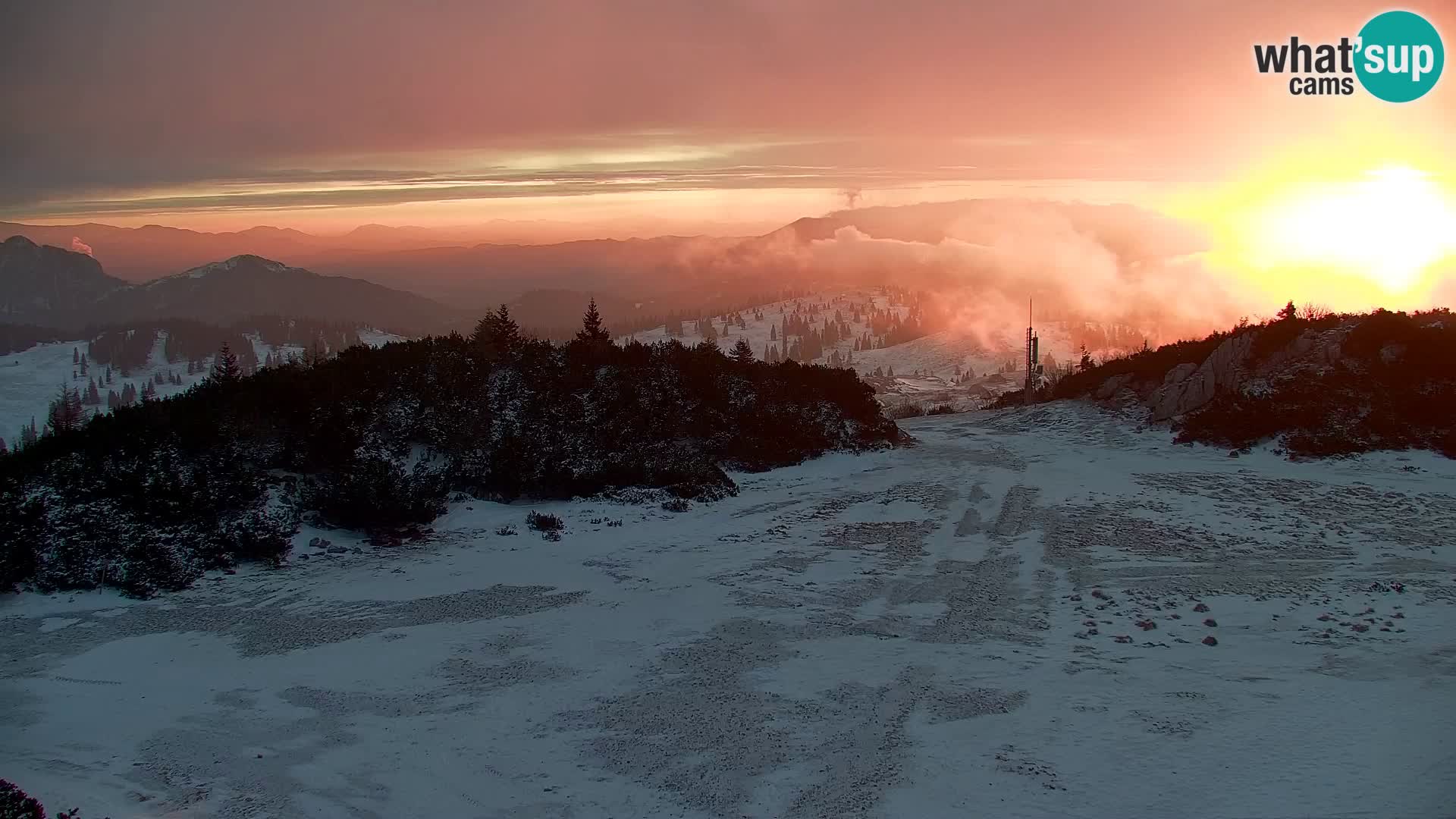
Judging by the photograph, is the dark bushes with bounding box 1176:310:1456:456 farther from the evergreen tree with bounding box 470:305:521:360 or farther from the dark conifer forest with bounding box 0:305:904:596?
the evergreen tree with bounding box 470:305:521:360

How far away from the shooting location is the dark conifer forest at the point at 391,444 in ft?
57.4

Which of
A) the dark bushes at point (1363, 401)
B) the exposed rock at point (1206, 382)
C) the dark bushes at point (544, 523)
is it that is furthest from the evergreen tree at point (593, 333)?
the exposed rock at point (1206, 382)

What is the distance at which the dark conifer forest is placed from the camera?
1748cm

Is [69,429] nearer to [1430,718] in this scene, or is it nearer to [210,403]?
[210,403]

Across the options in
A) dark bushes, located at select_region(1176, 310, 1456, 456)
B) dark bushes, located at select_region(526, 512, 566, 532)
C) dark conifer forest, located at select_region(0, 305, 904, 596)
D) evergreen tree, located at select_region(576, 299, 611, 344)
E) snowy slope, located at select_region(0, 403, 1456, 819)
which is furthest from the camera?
evergreen tree, located at select_region(576, 299, 611, 344)

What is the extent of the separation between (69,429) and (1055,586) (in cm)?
2312

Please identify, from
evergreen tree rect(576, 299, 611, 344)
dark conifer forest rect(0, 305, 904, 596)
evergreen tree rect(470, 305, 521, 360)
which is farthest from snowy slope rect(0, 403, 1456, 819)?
evergreen tree rect(576, 299, 611, 344)

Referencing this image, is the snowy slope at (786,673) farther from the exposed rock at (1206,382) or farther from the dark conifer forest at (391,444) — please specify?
the exposed rock at (1206,382)

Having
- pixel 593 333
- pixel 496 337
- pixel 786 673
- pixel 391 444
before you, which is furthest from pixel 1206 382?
pixel 391 444

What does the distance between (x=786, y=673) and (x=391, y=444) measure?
15.3m

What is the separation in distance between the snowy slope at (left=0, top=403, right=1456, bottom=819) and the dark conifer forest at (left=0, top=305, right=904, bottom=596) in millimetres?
1292

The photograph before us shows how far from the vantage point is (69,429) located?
1989 centimetres

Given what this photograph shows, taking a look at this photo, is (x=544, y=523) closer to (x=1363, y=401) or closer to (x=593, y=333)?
(x=593, y=333)

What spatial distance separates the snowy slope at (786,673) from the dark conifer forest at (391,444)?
4.24ft
